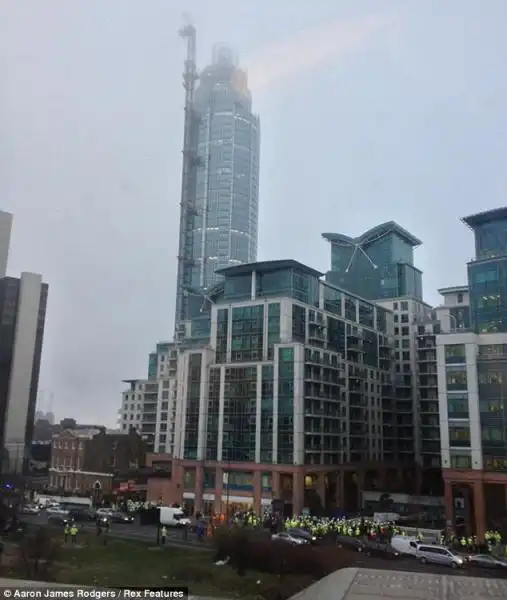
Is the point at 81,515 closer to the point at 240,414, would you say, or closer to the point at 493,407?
the point at 240,414

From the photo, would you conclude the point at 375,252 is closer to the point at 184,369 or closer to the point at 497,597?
the point at 184,369

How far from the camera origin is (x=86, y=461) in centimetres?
8031

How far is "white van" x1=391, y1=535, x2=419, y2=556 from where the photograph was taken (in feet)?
124

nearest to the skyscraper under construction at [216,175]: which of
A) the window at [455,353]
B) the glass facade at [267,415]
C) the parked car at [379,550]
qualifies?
the glass facade at [267,415]

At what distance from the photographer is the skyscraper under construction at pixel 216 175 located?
15600cm

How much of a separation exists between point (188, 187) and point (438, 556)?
133689mm

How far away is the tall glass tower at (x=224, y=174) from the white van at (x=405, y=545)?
371ft

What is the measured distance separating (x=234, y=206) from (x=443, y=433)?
11524 centimetres

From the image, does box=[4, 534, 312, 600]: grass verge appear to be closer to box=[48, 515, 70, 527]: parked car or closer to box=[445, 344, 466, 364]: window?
box=[48, 515, 70, 527]: parked car

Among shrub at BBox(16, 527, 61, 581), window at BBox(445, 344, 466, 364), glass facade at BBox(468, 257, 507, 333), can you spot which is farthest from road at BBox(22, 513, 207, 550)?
glass facade at BBox(468, 257, 507, 333)

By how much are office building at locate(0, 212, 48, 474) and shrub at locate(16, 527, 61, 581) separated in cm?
2939

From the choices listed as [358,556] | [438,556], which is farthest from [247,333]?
→ [438,556]

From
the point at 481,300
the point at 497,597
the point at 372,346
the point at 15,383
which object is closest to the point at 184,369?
the point at 15,383

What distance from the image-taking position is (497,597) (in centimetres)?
1791
